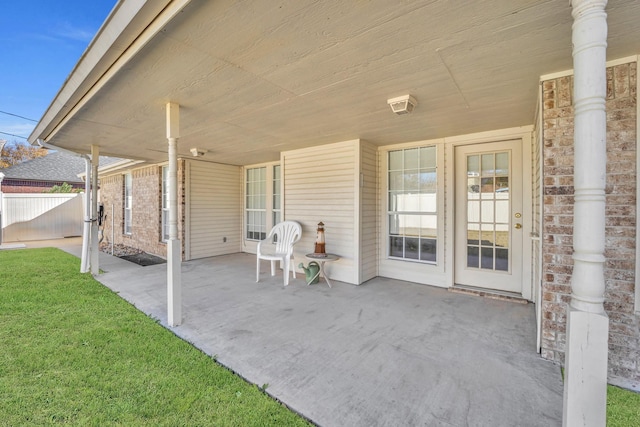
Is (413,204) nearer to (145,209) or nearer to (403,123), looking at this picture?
(403,123)

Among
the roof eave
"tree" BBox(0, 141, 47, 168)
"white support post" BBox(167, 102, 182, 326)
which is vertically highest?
"tree" BBox(0, 141, 47, 168)

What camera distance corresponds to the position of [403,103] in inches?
116

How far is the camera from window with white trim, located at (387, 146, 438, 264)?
15.9ft

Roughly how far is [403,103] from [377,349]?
7.95 ft

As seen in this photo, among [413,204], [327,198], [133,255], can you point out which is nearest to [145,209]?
[133,255]

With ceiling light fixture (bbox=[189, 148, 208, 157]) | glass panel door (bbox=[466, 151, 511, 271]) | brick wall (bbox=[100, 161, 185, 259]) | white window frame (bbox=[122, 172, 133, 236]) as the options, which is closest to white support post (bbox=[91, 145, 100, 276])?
brick wall (bbox=[100, 161, 185, 259])

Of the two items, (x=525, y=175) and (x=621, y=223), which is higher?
(x=525, y=175)

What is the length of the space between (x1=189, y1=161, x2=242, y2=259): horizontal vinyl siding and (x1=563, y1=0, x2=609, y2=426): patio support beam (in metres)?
7.16

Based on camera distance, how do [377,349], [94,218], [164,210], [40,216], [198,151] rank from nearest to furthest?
[377,349], [94,218], [198,151], [164,210], [40,216]

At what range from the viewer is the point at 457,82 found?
2.57 m

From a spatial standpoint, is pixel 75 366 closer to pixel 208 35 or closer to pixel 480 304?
pixel 208 35

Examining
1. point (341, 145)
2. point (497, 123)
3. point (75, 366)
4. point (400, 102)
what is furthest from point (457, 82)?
point (75, 366)

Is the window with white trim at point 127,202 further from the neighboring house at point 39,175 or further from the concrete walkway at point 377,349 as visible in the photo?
the neighboring house at point 39,175

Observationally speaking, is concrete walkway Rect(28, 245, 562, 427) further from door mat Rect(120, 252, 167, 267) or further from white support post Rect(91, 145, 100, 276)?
door mat Rect(120, 252, 167, 267)
